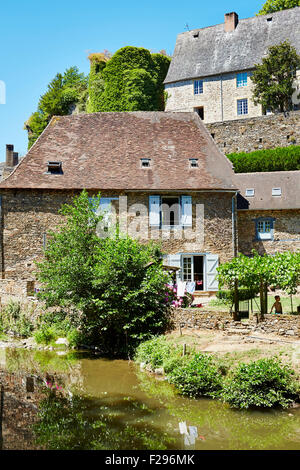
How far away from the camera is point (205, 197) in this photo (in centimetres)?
2016

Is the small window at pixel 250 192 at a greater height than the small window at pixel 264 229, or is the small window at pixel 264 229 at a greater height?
the small window at pixel 250 192

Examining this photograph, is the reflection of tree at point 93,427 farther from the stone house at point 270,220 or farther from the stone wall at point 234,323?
the stone house at point 270,220

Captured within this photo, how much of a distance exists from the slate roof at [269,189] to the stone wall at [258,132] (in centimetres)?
556

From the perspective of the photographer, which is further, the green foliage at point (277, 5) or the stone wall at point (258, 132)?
the green foliage at point (277, 5)

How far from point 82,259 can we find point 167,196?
6097mm

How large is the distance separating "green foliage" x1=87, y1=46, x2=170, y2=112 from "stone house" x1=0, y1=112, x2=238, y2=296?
45.1 ft

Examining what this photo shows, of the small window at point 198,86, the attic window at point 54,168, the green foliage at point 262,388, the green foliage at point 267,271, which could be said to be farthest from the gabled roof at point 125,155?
the small window at point 198,86

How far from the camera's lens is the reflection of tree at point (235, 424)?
8.60 meters

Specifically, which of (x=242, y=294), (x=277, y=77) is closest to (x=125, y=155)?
(x=242, y=294)

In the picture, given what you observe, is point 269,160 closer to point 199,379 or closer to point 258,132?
point 258,132

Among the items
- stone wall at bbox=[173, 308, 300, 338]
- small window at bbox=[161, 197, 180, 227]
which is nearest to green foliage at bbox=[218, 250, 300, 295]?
stone wall at bbox=[173, 308, 300, 338]

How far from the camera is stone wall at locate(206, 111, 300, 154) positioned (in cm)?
2806

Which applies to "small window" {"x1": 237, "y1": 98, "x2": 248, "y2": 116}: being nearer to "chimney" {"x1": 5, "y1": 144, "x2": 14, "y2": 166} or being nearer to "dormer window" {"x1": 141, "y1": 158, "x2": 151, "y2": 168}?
"dormer window" {"x1": 141, "y1": 158, "x2": 151, "y2": 168}
